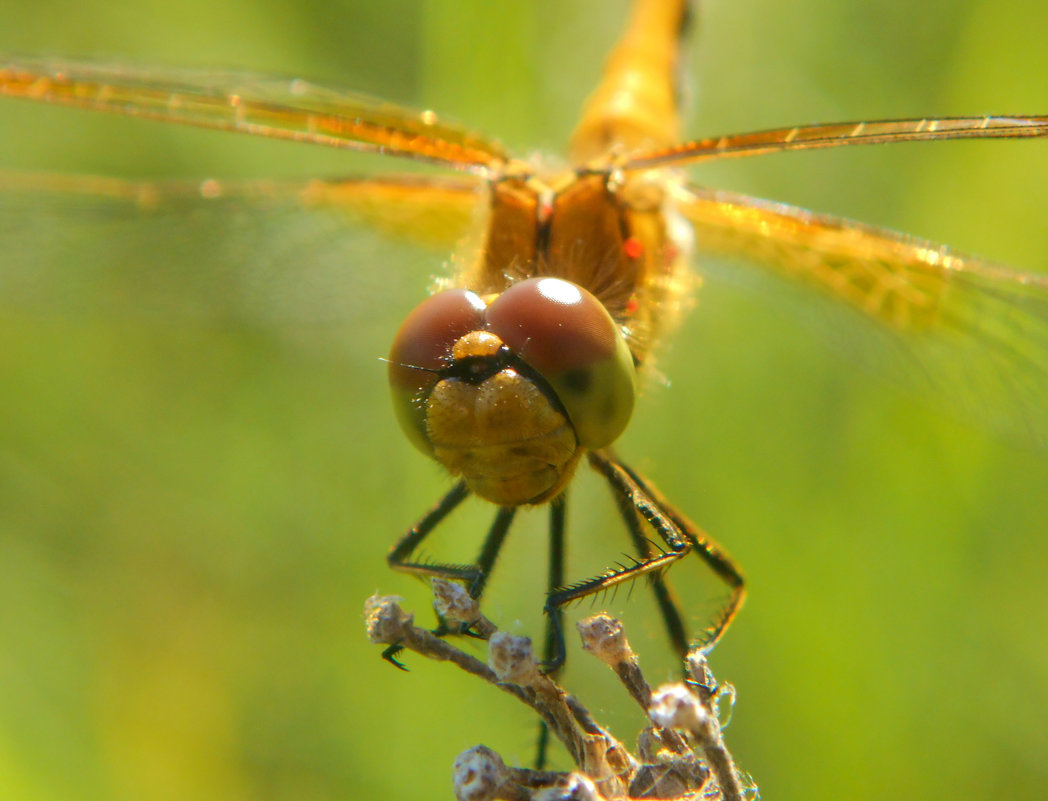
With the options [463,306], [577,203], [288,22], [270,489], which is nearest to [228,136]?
[288,22]

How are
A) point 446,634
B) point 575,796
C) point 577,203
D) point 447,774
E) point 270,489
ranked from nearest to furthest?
1. point 575,796
2. point 446,634
3. point 577,203
4. point 447,774
5. point 270,489

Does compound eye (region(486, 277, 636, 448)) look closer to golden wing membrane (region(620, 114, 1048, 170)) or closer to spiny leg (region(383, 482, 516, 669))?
spiny leg (region(383, 482, 516, 669))

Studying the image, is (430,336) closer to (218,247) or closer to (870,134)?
(870,134)

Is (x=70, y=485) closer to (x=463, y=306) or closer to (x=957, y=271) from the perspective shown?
(x=463, y=306)

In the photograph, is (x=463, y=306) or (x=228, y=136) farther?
(x=228, y=136)

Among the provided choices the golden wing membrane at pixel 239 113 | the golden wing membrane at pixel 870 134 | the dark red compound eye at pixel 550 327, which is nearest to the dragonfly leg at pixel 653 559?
the dark red compound eye at pixel 550 327

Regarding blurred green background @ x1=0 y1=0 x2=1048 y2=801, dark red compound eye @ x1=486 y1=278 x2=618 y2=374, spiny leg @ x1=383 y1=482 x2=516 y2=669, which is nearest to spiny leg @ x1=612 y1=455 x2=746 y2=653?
spiny leg @ x1=383 y1=482 x2=516 y2=669

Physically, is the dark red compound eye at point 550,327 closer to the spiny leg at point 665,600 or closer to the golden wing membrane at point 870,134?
the spiny leg at point 665,600
